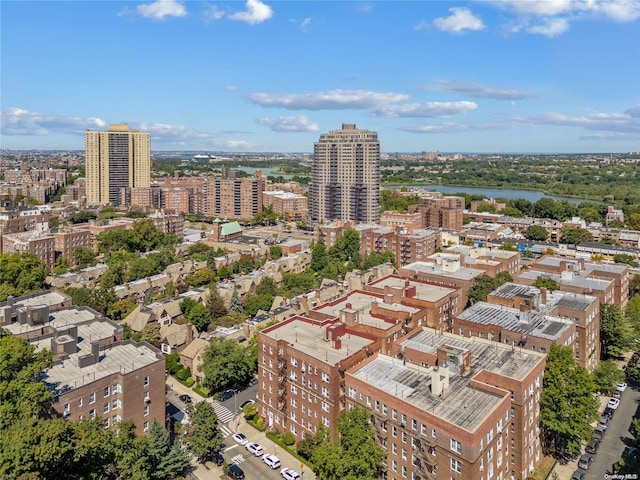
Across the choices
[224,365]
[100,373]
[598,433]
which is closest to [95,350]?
[100,373]

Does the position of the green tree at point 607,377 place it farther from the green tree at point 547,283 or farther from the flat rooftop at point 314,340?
the flat rooftop at point 314,340

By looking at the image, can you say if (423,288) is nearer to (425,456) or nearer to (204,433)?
(425,456)

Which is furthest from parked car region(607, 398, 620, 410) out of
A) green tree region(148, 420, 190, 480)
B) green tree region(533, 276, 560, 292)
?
green tree region(148, 420, 190, 480)

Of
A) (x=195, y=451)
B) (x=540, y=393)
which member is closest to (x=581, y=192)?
(x=540, y=393)

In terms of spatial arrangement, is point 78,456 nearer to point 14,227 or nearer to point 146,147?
point 14,227

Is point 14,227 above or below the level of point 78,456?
above

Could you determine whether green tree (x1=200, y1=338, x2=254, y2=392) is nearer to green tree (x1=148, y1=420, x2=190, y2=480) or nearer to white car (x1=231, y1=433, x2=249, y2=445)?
white car (x1=231, y1=433, x2=249, y2=445)

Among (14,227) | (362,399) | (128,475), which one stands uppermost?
(14,227)
